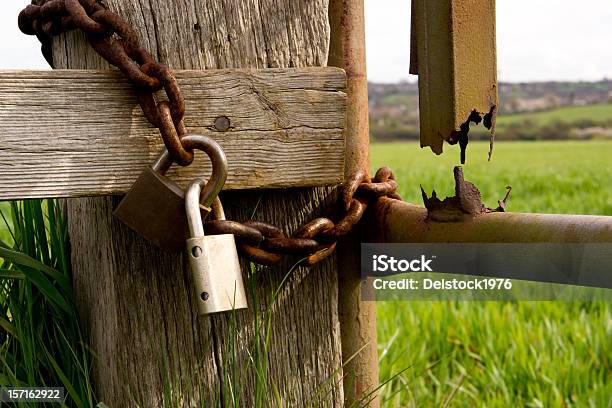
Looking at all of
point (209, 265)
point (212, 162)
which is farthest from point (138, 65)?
point (209, 265)

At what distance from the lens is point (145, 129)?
4.10 feet

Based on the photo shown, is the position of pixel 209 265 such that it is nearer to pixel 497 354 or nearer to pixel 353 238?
pixel 353 238

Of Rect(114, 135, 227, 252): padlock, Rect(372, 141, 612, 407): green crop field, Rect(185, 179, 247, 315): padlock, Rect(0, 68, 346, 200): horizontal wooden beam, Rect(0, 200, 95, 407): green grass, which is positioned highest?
Rect(0, 68, 346, 200): horizontal wooden beam

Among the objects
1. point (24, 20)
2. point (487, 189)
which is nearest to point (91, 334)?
point (24, 20)

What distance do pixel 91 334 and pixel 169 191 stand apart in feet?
1.54

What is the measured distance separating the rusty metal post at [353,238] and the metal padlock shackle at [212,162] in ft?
1.13

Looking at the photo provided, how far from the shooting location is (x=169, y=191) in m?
1.22

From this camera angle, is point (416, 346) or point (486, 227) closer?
point (486, 227)

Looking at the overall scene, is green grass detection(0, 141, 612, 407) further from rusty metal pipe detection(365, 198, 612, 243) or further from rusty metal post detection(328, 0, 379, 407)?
rusty metal pipe detection(365, 198, 612, 243)

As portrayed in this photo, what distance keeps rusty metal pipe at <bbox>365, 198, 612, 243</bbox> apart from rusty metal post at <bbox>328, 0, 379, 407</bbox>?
79 mm

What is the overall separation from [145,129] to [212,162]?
13 centimetres

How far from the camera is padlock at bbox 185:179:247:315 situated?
46.8 inches

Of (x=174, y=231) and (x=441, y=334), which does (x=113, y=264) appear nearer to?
(x=174, y=231)

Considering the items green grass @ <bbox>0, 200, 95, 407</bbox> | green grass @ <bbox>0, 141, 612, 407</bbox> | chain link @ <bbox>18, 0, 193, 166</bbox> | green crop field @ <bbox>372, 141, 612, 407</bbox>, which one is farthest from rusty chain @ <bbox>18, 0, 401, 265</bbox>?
green crop field @ <bbox>372, 141, 612, 407</bbox>
